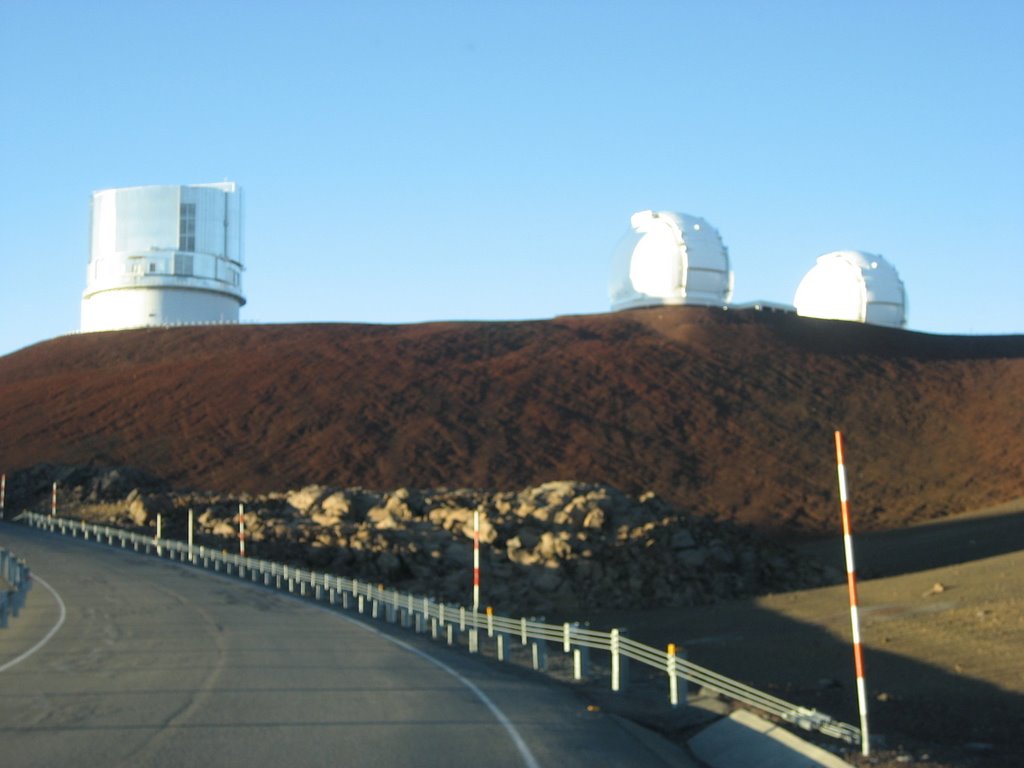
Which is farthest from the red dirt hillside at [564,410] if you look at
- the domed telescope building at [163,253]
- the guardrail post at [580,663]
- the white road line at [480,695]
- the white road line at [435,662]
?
the guardrail post at [580,663]

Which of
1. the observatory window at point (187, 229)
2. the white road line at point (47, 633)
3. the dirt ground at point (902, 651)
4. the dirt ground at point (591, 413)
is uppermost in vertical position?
the observatory window at point (187, 229)

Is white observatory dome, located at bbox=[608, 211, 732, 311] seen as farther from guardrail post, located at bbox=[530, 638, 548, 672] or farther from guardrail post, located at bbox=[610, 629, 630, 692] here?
guardrail post, located at bbox=[610, 629, 630, 692]

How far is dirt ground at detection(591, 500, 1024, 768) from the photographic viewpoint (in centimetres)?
1189

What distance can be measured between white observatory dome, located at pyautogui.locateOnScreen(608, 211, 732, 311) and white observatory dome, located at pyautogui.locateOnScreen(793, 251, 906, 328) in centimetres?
849

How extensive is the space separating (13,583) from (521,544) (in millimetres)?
16119

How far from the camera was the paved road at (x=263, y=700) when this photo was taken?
913 centimetres

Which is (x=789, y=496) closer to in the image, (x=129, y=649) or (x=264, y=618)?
(x=264, y=618)

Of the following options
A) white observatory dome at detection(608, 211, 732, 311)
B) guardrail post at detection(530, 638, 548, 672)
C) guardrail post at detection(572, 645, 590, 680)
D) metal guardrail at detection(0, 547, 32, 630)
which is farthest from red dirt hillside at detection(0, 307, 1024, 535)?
guardrail post at detection(572, 645, 590, 680)

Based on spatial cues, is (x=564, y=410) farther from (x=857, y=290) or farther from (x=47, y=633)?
(x=47, y=633)

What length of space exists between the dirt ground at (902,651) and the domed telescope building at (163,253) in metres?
59.1

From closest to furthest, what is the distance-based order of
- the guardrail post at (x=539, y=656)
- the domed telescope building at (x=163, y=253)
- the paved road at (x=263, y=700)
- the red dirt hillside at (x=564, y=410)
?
the paved road at (x=263, y=700), the guardrail post at (x=539, y=656), the red dirt hillside at (x=564, y=410), the domed telescope building at (x=163, y=253)

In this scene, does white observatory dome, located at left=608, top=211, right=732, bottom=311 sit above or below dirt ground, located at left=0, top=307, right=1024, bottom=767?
above

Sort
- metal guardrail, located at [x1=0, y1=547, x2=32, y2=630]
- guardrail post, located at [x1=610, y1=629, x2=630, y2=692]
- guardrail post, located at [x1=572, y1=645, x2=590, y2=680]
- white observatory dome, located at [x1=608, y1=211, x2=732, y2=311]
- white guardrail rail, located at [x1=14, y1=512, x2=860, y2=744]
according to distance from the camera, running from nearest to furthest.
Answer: white guardrail rail, located at [x1=14, y1=512, x2=860, y2=744]
guardrail post, located at [x1=610, y1=629, x2=630, y2=692]
guardrail post, located at [x1=572, y1=645, x2=590, y2=680]
metal guardrail, located at [x1=0, y1=547, x2=32, y2=630]
white observatory dome, located at [x1=608, y1=211, x2=732, y2=311]

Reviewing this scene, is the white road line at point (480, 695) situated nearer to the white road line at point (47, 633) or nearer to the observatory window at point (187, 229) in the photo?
the white road line at point (47, 633)
